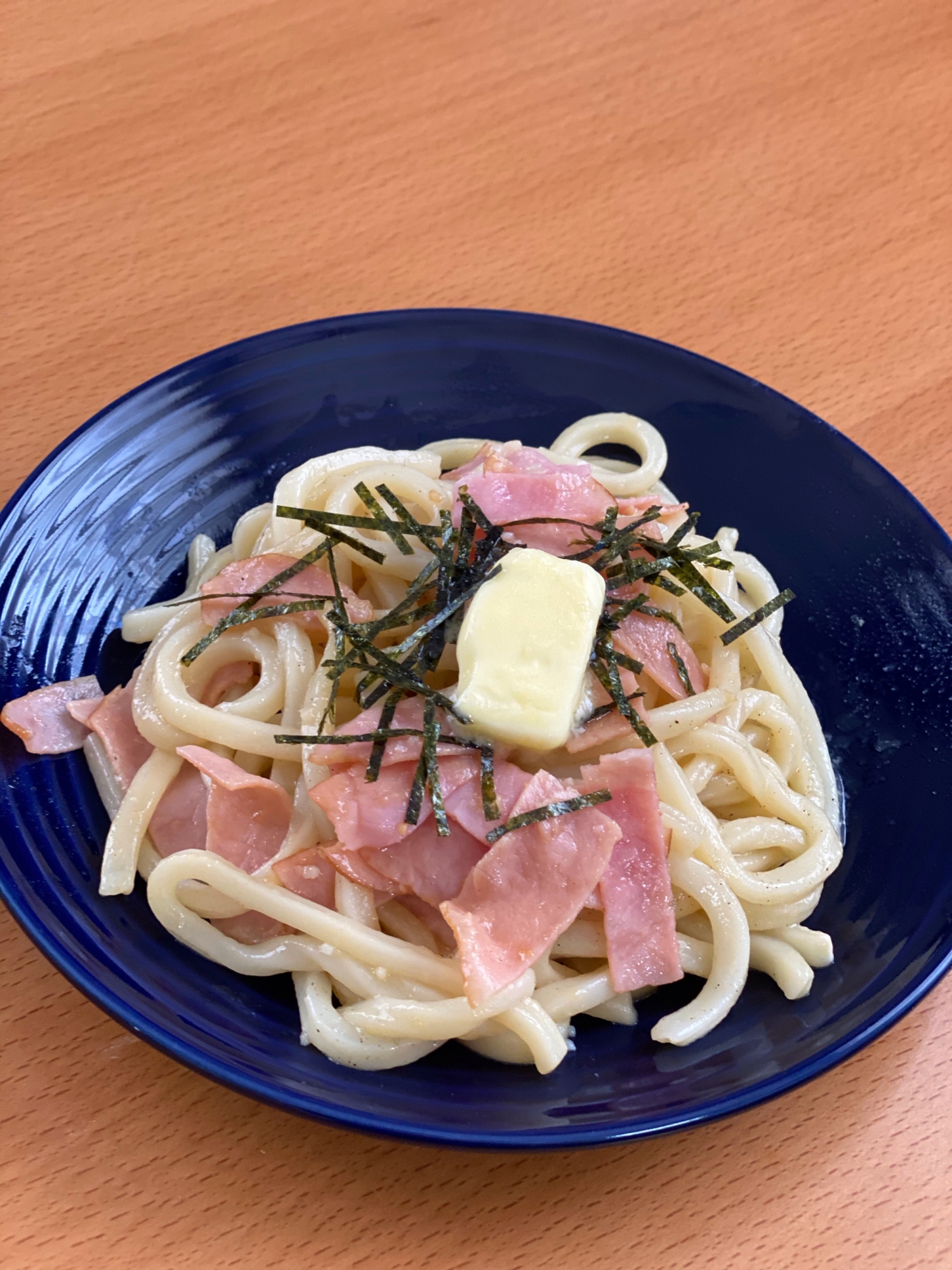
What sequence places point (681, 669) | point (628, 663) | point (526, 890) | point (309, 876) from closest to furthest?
point (526, 890), point (309, 876), point (628, 663), point (681, 669)

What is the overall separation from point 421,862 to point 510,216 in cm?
210

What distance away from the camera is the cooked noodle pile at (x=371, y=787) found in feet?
5.65

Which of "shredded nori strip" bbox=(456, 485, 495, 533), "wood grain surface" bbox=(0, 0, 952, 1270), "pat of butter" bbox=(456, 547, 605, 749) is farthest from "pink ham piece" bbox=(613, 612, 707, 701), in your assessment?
"wood grain surface" bbox=(0, 0, 952, 1270)

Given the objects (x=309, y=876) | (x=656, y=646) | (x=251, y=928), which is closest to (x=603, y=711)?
(x=656, y=646)

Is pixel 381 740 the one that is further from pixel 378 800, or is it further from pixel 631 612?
pixel 631 612

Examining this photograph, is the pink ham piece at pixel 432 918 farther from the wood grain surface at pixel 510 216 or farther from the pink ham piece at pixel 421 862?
the wood grain surface at pixel 510 216

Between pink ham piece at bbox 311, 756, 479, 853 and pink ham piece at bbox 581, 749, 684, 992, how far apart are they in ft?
0.70

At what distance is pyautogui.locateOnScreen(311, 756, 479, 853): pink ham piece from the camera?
1.72 meters

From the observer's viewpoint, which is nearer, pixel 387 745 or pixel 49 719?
pixel 387 745

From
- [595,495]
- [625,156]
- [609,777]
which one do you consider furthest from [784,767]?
[625,156]

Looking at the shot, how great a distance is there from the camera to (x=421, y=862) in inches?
68.5

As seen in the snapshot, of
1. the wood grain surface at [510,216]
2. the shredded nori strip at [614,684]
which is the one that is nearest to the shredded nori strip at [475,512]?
the shredded nori strip at [614,684]

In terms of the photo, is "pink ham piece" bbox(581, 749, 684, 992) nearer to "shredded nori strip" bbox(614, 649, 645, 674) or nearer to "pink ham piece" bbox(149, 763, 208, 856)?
"shredded nori strip" bbox(614, 649, 645, 674)

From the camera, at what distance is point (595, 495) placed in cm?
209
